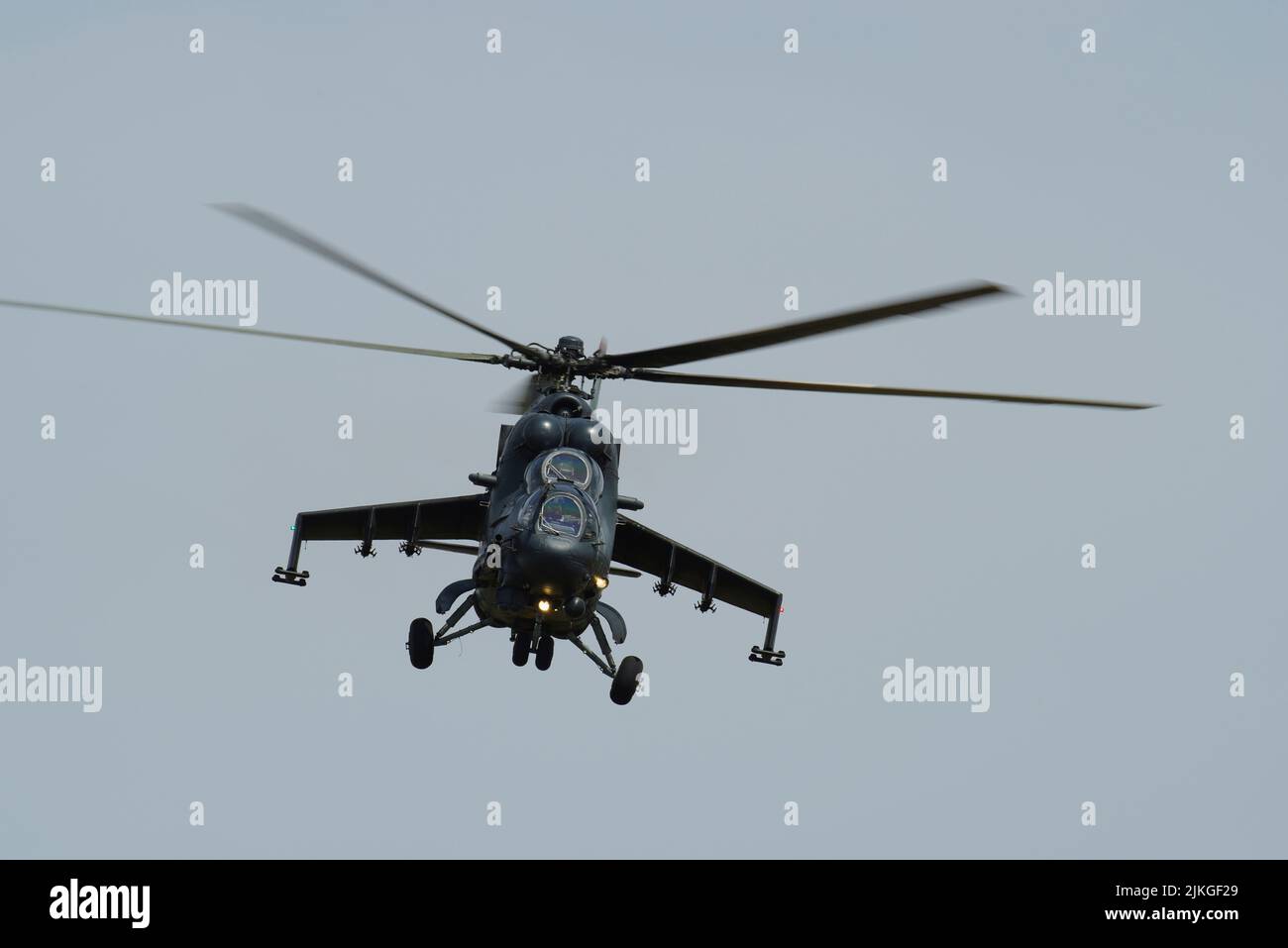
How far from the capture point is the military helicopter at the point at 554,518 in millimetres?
27719

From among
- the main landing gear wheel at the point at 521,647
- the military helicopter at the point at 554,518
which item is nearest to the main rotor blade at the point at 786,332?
the military helicopter at the point at 554,518

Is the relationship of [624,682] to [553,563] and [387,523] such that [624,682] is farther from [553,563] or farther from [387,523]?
[387,523]

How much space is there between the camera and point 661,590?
35375 millimetres

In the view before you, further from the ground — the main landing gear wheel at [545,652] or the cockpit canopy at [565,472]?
the cockpit canopy at [565,472]

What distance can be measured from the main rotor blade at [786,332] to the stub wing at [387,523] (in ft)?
16.8

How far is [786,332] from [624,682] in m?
8.48

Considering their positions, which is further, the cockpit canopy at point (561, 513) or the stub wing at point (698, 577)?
the stub wing at point (698, 577)

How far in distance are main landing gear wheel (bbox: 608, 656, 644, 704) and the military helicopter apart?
2 cm

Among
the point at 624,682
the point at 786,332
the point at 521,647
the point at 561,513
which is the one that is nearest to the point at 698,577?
the point at 624,682

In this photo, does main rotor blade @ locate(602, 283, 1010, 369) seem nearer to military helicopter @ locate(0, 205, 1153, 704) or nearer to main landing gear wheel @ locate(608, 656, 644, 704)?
military helicopter @ locate(0, 205, 1153, 704)

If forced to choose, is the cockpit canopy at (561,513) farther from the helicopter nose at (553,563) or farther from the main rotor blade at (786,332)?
the main rotor blade at (786,332)

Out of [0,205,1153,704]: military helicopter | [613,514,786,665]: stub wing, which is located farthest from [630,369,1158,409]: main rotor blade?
[613,514,786,665]: stub wing
